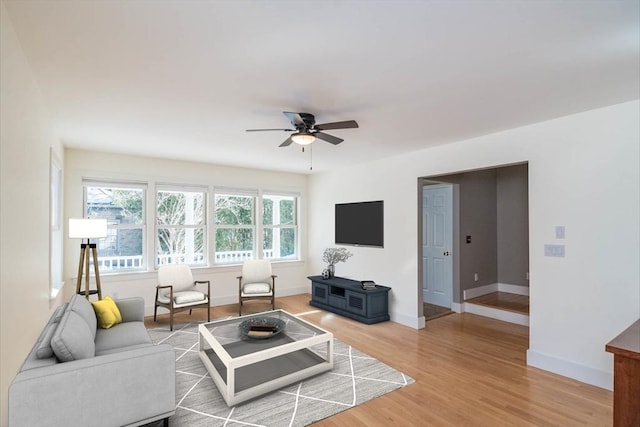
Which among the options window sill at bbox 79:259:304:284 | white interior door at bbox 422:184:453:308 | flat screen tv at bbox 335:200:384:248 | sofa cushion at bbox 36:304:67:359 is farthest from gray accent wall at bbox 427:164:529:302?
sofa cushion at bbox 36:304:67:359

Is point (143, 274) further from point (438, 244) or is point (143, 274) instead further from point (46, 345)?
point (438, 244)

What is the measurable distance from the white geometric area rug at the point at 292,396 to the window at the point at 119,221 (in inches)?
89.0

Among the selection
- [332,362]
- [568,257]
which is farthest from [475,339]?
[332,362]

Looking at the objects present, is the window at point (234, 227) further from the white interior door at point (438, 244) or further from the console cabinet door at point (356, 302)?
the white interior door at point (438, 244)

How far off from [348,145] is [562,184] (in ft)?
7.86

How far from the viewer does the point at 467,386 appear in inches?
115

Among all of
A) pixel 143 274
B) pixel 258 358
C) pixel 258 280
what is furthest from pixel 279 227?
pixel 258 358

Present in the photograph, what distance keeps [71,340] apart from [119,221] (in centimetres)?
335

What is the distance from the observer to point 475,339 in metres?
4.12

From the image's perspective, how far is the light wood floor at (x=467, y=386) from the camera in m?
2.45

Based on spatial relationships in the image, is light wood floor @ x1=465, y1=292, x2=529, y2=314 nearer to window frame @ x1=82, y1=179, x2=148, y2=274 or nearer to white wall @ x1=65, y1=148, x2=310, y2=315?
white wall @ x1=65, y1=148, x2=310, y2=315

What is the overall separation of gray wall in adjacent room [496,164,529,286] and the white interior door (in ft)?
4.68

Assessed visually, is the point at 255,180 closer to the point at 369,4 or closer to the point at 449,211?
the point at 449,211

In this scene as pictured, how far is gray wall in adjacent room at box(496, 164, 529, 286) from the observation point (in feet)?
19.3
